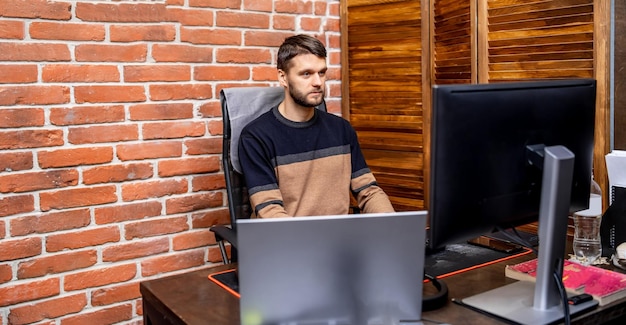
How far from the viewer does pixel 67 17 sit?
7.82 feet

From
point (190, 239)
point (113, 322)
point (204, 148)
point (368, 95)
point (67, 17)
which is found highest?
point (67, 17)

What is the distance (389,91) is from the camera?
9.78 feet

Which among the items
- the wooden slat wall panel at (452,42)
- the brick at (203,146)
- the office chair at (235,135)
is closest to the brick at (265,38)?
the brick at (203,146)

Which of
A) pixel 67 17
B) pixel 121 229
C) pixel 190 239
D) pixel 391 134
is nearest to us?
pixel 67 17

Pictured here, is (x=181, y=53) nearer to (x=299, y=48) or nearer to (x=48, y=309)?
(x=299, y=48)

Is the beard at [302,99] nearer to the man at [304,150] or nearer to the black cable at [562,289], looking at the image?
the man at [304,150]

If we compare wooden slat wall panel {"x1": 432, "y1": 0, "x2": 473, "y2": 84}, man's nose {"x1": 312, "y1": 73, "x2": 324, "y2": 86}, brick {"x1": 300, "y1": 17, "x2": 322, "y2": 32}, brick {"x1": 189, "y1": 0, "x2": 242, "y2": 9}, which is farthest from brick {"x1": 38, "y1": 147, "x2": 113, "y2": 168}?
wooden slat wall panel {"x1": 432, "y1": 0, "x2": 473, "y2": 84}

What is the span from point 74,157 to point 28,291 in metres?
0.53

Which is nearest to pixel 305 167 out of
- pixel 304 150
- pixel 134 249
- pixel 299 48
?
pixel 304 150

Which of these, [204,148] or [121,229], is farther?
[204,148]

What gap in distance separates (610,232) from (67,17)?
2.01 m

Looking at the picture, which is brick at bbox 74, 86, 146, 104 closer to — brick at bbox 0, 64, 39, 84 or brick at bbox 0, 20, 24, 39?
brick at bbox 0, 64, 39, 84

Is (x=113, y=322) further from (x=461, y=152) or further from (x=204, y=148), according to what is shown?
(x=461, y=152)

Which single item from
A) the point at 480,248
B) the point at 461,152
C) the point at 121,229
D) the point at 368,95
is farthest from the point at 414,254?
the point at 368,95
